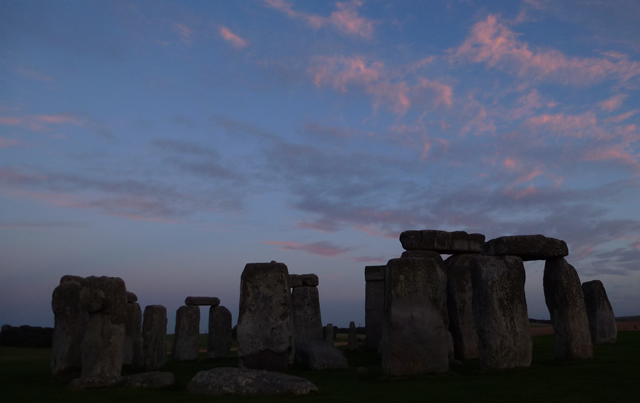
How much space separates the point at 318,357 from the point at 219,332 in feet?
27.9

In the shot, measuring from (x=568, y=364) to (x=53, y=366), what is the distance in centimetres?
1158

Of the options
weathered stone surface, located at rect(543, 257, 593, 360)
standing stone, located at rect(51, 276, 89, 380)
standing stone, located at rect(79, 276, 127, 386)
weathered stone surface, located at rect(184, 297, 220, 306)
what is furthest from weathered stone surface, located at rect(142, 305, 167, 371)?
weathered stone surface, located at rect(543, 257, 593, 360)

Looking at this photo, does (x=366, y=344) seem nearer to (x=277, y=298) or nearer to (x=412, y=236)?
(x=412, y=236)

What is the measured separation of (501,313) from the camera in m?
10.8

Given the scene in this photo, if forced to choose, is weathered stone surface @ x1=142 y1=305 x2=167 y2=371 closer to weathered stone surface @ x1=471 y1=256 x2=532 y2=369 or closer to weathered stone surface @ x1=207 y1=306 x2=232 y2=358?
weathered stone surface @ x1=207 y1=306 x2=232 y2=358

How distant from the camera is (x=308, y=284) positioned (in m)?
21.8

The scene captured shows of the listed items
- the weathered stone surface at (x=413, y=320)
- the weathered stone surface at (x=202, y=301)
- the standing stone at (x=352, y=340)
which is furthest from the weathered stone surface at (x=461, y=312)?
the weathered stone surface at (x=202, y=301)

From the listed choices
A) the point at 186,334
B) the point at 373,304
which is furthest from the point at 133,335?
the point at 373,304

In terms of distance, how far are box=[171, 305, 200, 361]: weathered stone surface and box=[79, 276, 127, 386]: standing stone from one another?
32.4 feet

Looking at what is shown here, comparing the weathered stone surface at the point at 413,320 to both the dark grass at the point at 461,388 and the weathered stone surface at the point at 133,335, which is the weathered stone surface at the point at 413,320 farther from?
the weathered stone surface at the point at 133,335

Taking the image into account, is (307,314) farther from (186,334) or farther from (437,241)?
(437,241)

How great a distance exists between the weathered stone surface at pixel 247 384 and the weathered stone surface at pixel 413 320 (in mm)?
2195

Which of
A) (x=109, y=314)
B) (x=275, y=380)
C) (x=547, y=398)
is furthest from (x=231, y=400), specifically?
(x=547, y=398)

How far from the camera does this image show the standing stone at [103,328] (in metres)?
10.6
